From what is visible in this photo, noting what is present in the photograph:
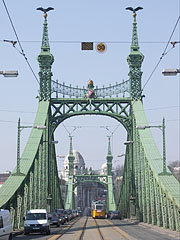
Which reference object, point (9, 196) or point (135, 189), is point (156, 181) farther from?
point (135, 189)

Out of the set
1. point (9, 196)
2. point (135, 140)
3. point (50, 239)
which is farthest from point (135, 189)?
point (50, 239)

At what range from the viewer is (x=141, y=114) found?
Result: 1900 inches

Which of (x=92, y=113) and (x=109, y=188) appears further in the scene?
(x=109, y=188)

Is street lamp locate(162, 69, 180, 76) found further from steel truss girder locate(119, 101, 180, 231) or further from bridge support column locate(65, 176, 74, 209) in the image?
bridge support column locate(65, 176, 74, 209)

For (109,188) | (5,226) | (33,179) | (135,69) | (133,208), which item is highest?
(135,69)

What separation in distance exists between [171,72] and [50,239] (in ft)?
35.2

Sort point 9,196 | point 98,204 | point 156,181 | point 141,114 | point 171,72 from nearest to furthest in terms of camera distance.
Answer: point 171,72 → point 9,196 → point 156,181 → point 141,114 → point 98,204

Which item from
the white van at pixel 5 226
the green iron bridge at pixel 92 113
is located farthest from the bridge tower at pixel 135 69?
the white van at pixel 5 226

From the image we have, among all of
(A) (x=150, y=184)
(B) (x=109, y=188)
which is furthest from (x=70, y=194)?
(A) (x=150, y=184)

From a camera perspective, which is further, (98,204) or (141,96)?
(98,204)

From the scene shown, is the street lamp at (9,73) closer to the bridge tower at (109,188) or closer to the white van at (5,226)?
the white van at (5,226)

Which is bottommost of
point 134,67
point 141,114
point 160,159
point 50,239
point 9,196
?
point 50,239

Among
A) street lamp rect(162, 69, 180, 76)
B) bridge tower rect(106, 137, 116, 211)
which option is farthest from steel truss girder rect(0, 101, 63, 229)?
bridge tower rect(106, 137, 116, 211)

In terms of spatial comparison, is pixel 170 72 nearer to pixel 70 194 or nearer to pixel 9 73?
pixel 9 73
